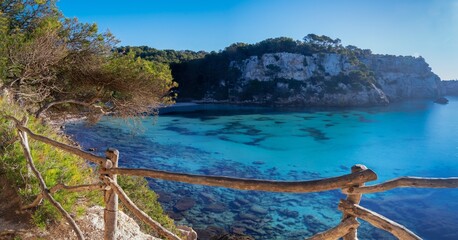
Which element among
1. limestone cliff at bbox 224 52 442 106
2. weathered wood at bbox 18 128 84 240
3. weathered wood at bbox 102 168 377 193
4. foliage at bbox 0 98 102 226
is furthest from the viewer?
limestone cliff at bbox 224 52 442 106

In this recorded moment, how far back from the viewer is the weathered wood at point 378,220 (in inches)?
46.1

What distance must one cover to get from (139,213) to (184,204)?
739 cm

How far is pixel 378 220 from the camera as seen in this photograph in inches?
49.8

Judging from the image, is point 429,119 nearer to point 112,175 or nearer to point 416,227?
point 416,227

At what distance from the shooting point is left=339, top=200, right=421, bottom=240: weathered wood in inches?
46.1

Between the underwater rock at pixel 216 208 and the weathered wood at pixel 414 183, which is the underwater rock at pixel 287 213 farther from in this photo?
the weathered wood at pixel 414 183

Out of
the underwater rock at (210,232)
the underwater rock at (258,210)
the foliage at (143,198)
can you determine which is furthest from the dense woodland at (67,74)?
the underwater rock at (258,210)

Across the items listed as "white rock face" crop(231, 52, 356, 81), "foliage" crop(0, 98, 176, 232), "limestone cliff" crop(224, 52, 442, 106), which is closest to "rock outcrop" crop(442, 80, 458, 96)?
"limestone cliff" crop(224, 52, 442, 106)

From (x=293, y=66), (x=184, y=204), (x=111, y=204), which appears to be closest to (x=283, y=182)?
(x=111, y=204)

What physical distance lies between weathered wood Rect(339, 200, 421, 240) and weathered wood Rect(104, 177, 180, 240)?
0.97m

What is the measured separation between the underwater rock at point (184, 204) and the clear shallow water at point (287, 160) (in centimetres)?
12

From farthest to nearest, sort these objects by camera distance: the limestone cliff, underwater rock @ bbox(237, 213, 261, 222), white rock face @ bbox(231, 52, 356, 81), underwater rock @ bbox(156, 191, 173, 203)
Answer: white rock face @ bbox(231, 52, 356, 81)
the limestone cliff
underwater rock @ bbox(156, 191, 173, 203)
underwater rock @ bbox(237, 213, 261, 222)

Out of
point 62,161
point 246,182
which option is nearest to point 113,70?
point 62,161

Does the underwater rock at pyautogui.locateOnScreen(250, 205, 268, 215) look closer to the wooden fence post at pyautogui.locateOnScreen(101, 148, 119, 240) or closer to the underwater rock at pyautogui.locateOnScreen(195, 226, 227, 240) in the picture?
the underwater rock at pyautogui.locateOnScreen(195, 226, 227, 240)
